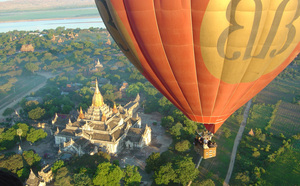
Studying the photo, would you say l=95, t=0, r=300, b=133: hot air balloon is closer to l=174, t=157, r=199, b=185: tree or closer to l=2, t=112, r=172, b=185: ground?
l=174, t=157, r=199, b=185: tree

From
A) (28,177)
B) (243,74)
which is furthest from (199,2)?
(28,177)

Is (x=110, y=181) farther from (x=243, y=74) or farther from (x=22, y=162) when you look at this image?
(x=243, y=74)

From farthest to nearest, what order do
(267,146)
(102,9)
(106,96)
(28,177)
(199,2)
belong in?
1. (106,96)
2. (267,146)
3. (28,177)
4. (102,9)
5. (199,2)

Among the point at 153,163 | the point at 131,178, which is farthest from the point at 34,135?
the point at 153,163

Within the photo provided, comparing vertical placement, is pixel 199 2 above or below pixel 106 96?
above

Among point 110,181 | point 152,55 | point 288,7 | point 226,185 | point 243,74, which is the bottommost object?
point 226,185

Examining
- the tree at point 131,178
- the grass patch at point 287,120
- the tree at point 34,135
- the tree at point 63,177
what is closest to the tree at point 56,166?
the tree at point 63,177

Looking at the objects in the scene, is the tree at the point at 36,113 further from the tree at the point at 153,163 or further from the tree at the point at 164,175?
the tree at the point at 164,175
